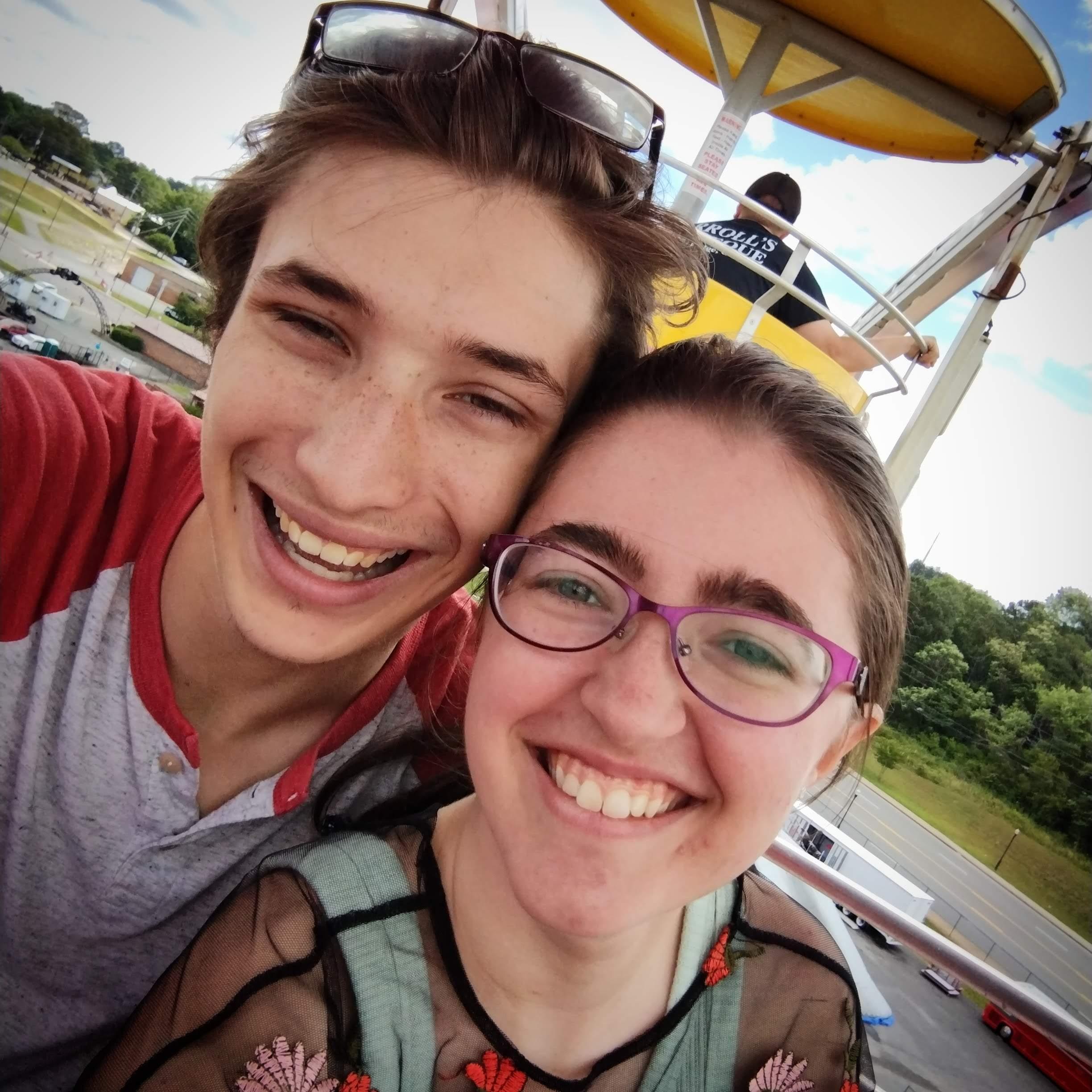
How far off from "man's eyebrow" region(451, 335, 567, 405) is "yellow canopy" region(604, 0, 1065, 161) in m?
3.66

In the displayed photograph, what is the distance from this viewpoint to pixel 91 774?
1.15 metres

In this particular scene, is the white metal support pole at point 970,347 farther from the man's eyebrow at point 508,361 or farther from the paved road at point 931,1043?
the paved road at point 931,1043

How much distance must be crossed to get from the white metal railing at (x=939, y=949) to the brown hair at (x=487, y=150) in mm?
1495

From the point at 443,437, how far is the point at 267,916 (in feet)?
2.64

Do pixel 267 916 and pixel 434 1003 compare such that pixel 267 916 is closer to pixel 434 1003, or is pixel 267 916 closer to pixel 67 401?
pixel 434 1003

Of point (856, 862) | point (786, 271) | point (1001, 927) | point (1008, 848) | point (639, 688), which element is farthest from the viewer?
point (1001, 927)

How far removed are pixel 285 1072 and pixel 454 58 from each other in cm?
172

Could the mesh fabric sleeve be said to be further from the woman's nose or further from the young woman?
the woman's nose

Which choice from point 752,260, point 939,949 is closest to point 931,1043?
point 939,949

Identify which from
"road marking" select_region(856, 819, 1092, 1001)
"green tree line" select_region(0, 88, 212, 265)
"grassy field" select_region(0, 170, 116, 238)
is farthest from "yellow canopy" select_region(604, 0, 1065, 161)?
"road marking" select_region(856, 819, 1092, 1001)

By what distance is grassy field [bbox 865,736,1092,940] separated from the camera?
8344mm

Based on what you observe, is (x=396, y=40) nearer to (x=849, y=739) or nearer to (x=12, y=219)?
(x=12, y=219)

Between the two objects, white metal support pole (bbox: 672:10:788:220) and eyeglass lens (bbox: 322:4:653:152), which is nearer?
eyeglass lens (bbox: 322:4:653:152)

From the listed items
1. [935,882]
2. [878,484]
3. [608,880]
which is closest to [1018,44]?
[878,484]
